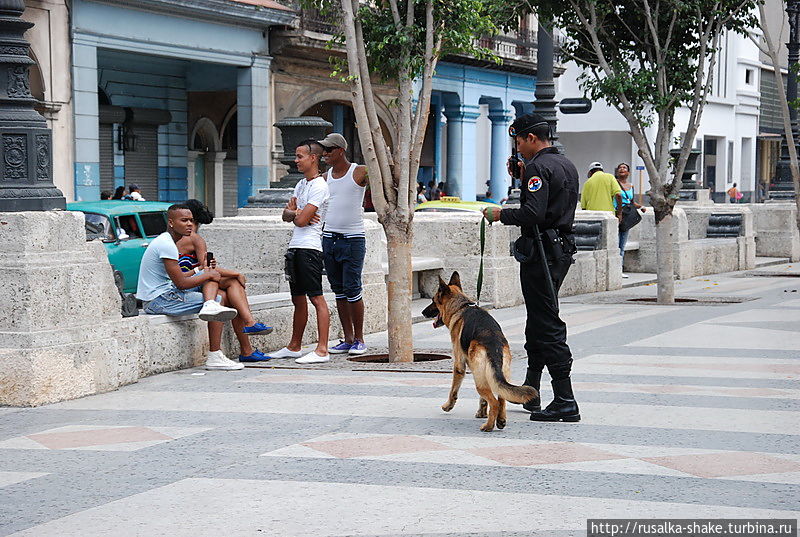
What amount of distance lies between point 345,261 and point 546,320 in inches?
128

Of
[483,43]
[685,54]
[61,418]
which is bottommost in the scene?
[61,418]

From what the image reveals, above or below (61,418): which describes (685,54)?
above

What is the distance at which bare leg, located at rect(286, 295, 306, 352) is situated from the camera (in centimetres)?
1045

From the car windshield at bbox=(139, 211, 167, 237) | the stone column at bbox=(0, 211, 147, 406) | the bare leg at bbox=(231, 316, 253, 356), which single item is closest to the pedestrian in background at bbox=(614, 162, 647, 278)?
the car windshield at bbox=(139, 211, 167, 237)

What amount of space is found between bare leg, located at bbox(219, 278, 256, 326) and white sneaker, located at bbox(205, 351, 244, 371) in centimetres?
40

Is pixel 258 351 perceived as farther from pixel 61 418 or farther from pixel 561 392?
pixel 561 392

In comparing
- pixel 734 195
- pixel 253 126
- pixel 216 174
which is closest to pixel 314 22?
pixel 253 126

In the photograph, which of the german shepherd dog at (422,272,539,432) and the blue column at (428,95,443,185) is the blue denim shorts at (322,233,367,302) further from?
the blue column at (428,95,443,185)

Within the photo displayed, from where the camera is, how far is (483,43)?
35.3 meters

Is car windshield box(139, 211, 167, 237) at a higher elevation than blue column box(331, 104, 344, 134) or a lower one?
lower

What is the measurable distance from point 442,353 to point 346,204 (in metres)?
1.59

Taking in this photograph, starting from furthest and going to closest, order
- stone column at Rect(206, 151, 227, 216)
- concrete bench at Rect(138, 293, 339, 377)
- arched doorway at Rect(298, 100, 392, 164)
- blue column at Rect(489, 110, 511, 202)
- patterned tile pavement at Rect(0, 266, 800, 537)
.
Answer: blue column at Rect(489, 110, 511, 202) → arched doorway at Rect(298, 100, 392, 164) → stone column at Rect(206, 151, 227, 216) → concrete bench at Rect(138, 293, 339, 377) → patterned tile pavement at Rect(0, 266, 800, 537)

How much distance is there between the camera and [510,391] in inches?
276

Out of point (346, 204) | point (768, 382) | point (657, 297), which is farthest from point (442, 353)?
point (657, 297)
